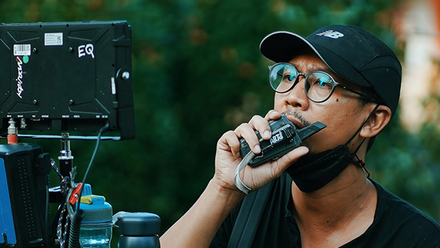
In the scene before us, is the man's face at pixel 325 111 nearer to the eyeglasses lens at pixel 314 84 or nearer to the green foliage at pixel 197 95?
the eyeglasses lens at pixel 314 84

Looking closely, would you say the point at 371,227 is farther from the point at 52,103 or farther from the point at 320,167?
the point at 52,103

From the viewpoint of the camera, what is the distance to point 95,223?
2047 millimetres

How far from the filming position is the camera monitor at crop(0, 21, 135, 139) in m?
1.96

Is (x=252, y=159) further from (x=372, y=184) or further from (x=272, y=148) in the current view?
(x=372, y=184)

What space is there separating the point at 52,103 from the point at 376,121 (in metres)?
1.33

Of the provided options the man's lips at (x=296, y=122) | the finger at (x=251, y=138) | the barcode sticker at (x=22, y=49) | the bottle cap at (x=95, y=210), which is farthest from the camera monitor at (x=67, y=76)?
the man's lips at (x=296, y=122)

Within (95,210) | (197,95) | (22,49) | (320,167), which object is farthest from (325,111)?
(197,95)

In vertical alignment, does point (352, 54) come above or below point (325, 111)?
above

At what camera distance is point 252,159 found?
7.98 feet

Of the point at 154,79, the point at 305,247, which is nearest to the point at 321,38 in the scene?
the point at 305,247

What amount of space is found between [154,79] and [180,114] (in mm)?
721

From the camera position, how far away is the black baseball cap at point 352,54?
8.63ft

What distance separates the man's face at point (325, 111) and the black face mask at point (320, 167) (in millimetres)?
29

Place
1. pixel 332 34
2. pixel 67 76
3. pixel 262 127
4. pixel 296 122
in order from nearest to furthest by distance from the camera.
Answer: pixel 67 76, pixel 262 127, pixel 296 122, pixel 332 34
